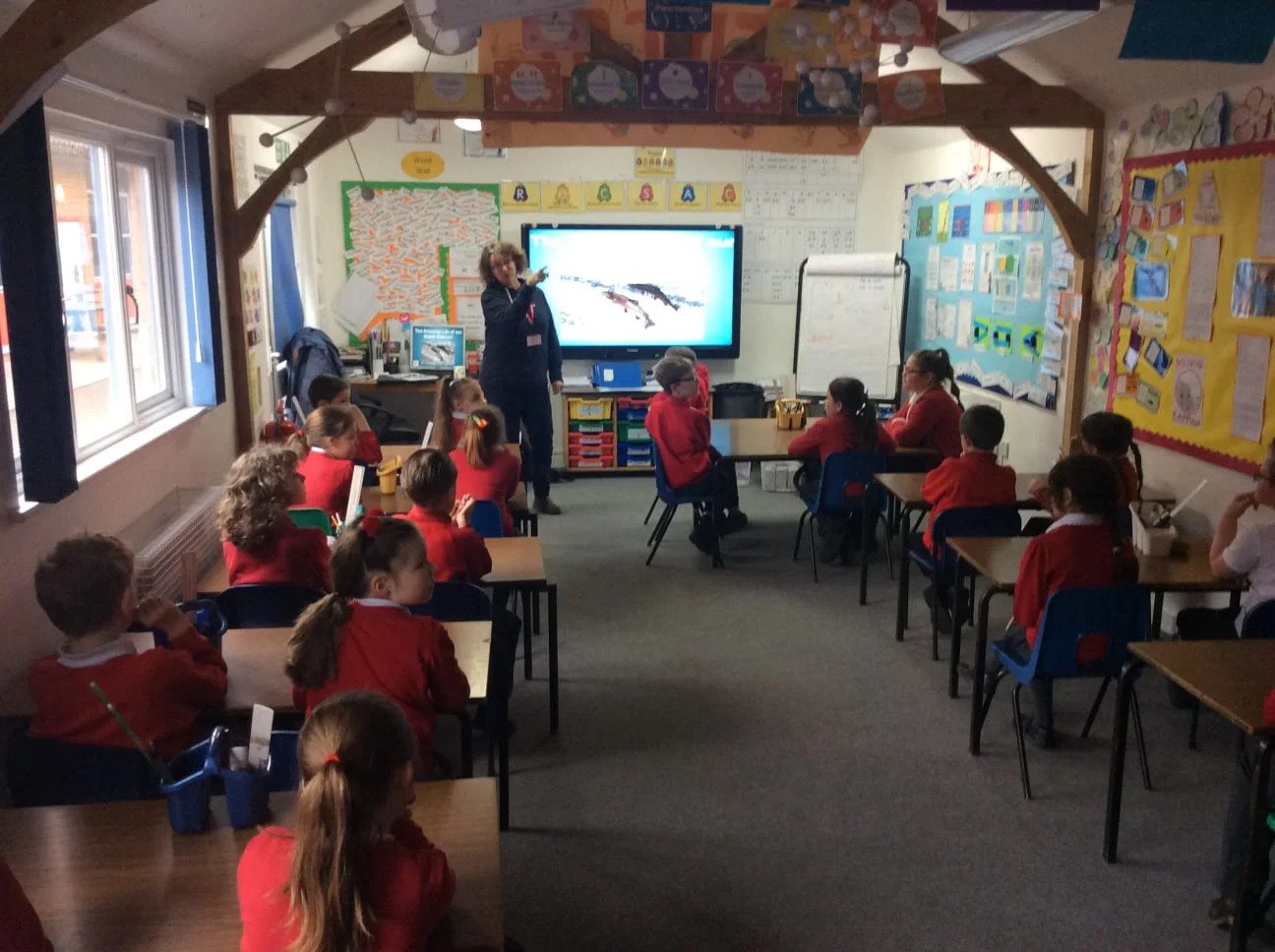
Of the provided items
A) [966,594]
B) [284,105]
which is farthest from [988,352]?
[284,105]

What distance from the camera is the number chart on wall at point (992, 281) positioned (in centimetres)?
580

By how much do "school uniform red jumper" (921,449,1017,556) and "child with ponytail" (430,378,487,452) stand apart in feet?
6.57

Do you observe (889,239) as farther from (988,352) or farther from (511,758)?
(511,758)

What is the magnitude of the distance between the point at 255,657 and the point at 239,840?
0.91 m

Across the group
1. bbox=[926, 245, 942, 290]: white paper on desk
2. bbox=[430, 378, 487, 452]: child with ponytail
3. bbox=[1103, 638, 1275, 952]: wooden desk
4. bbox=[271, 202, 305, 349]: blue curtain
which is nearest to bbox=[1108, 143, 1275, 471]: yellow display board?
bbox=[1103, 638, 1275, 952]: wooden desk

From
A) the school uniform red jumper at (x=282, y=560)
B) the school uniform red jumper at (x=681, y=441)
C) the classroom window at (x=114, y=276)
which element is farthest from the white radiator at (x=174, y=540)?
the school uniform red jumper at (x=681, y=441)

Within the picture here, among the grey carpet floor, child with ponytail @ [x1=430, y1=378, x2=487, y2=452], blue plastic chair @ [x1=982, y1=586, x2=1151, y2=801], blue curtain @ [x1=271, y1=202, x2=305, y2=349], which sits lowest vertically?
the grey carpet floor

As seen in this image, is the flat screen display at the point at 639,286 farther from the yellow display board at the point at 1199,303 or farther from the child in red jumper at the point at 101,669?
the child in red jumper at the point at 101,669

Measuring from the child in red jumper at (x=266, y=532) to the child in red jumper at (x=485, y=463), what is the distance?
1219 millimetres

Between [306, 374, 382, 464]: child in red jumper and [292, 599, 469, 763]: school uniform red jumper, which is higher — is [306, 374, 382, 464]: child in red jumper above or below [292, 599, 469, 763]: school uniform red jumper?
above

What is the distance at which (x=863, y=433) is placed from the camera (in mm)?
5508

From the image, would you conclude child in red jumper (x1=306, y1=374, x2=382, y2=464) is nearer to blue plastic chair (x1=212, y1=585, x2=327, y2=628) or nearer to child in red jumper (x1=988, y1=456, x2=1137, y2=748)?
blue plastic chair (x1=212, y1=585, x2=327, y2=628)

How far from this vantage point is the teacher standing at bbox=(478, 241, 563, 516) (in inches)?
250

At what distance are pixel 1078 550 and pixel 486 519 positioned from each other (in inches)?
83.0
